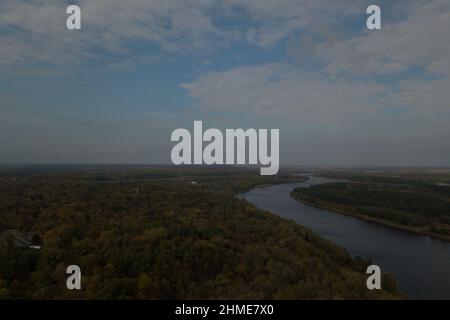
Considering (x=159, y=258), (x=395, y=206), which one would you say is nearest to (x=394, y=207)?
(x=395, y=206)

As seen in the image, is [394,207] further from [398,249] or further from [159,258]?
[159,258]

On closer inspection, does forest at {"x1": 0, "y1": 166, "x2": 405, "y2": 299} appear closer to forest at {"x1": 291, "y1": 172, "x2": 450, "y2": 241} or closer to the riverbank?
the riverbank

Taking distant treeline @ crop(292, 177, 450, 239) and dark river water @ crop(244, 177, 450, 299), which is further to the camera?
distant treeline @ crop(292, 177, 450, 239)

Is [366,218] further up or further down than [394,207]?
further down

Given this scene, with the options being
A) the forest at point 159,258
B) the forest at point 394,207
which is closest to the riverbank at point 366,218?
the forest at point 394,207

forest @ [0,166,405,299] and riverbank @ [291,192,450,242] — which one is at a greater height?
forest @ [0,166,405,299]

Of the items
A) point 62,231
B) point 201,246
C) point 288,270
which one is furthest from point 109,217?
point 288,270

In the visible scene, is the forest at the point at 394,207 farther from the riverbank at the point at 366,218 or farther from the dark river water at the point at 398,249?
the dark river water at the point at 398,249

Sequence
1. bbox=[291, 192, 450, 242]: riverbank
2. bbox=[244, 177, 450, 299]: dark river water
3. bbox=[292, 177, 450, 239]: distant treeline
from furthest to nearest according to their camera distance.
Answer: bbox=[292, 177, 450, 239]: distant treeline, bbox=[291, 192, 450, 242]: riverbank, bbox=[244, 177, 450, 299]: dark river water

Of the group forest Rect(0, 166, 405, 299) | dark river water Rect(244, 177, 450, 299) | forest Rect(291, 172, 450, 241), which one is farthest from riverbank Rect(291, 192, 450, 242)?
forest Rect(0, 166, 405, 299)

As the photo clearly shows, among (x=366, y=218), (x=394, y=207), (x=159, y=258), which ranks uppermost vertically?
(x=159, y=258)
